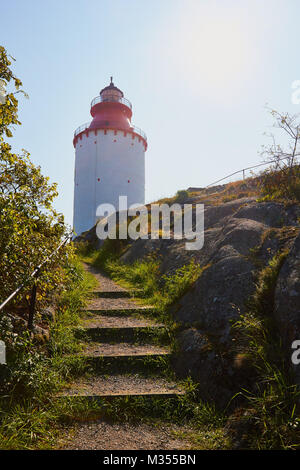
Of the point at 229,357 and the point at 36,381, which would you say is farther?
the point at 229,357

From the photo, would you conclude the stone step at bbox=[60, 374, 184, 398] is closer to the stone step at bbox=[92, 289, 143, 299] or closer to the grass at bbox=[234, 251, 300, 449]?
the grass at bbox=[234, 251, 300, 449]

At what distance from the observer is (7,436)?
2762 mm

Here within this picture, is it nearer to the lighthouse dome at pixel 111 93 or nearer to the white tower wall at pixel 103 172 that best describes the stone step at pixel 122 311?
the white tower wall at pixel 103 172

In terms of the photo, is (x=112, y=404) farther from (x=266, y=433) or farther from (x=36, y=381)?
(x=266, y=433)

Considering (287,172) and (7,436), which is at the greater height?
(287,172)

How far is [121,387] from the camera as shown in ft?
12.3

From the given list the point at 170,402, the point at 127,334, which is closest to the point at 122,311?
the point at 127,334

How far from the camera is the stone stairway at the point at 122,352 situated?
3.71m

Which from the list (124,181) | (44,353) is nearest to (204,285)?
(44,353)

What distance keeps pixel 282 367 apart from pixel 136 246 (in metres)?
6.72

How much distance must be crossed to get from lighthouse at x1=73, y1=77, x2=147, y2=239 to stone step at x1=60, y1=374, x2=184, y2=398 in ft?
62.0

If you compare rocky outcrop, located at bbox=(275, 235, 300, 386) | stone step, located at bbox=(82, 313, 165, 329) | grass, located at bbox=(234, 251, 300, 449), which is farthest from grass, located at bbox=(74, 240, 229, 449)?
rocky outcrop, located at bbox=(275, 235, 300, 386)

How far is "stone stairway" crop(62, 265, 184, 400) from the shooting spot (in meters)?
3.71

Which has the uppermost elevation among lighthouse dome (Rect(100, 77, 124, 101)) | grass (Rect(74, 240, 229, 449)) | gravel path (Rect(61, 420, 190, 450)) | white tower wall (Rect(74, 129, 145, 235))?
lighthouse dome (Rect(100, 77, 124, 101))
